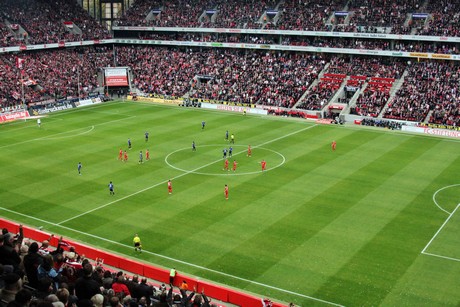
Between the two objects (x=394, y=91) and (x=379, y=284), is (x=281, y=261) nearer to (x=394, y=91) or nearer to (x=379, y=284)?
(x=379, y=284)

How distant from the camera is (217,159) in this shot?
54.2 metres

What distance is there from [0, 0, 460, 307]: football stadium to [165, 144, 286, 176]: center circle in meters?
0.34

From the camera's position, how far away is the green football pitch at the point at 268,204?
31141 millimetres

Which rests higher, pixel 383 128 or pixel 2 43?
pixel 2 43

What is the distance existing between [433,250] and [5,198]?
101 ft

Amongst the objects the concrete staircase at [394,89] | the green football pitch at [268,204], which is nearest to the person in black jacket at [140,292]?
the green football pitch at [268,204]

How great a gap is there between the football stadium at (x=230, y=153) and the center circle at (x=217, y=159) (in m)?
0.34

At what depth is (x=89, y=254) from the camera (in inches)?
1254

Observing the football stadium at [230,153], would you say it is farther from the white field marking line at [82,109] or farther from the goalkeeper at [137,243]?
the white field marking line at [82,109]

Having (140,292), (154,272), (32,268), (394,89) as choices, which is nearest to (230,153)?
(154,272)

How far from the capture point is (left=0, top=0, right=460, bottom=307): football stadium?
97.5 feet

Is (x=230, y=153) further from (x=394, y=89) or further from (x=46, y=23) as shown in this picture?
(x=46, y=23)

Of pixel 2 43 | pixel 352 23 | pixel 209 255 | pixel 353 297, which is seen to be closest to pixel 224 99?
pixel 352 23

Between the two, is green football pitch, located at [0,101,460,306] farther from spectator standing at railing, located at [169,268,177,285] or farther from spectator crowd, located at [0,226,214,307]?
spectator crowd, located at [0,226,214,307]
